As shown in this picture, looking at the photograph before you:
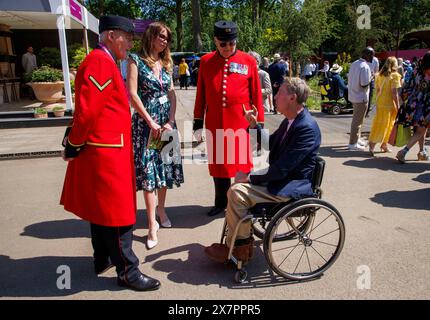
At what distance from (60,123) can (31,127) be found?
805 mm

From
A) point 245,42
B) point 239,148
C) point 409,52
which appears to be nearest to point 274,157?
point 239,148

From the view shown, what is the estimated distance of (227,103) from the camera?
4.02 m

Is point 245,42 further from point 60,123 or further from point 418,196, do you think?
point 418,196

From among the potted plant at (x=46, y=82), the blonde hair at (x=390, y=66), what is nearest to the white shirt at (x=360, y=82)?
the blonde hair at (x=390, y=66)

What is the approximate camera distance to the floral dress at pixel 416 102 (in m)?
6.03

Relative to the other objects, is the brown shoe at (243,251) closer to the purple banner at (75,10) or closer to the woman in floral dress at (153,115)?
the woman in floral dress at (153,115)

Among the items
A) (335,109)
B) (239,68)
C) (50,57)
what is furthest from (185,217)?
(50,57)

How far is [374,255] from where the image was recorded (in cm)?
346

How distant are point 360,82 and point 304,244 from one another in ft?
16.5

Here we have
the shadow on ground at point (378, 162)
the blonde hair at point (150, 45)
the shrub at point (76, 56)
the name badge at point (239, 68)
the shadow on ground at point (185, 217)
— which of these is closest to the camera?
the blonde hair at point (150, 45)

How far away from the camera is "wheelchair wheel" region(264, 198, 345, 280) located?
2.90m

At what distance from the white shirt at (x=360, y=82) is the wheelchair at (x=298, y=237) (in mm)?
4169

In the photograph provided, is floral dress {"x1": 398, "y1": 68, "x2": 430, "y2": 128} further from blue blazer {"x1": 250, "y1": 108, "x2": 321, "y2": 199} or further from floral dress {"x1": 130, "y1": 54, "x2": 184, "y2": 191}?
floral dress {"x1": 130, "y1": 54, "x2": 184, "y2": 191}

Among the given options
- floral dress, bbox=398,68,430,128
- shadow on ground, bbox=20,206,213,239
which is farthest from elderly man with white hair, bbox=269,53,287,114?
shadow on ground, bbox=20,206,213,239
